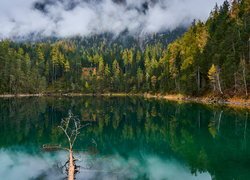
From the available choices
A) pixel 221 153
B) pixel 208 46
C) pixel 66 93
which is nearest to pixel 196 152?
pixel 221 153

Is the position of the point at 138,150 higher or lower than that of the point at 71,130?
lower

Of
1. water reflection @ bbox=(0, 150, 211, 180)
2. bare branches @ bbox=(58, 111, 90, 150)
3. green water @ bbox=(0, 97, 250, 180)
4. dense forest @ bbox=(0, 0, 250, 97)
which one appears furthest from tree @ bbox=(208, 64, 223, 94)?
water reflection @ bbox=(0, 150, 211, 180)

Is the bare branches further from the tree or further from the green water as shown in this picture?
the tree

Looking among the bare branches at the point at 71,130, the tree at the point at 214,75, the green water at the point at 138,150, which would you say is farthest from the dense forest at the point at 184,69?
the bare branches at the point at 71,130

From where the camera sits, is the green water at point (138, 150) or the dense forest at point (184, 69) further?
the dense forest at point (184, 69)

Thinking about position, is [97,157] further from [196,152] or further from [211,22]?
[211,22]

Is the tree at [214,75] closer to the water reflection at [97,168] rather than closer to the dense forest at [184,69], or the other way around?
the dense forest at [184,69]

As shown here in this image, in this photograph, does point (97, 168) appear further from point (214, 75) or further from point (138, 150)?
point (214, 75)

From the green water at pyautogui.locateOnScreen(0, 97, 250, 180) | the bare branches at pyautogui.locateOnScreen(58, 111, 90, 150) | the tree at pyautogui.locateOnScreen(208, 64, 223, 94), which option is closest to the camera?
the green water at pyautogui.locateOnScreen(0, 97, 250, 180)

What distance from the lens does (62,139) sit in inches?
1447

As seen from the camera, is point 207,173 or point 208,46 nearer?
point 207,173

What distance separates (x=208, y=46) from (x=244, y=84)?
26.0m

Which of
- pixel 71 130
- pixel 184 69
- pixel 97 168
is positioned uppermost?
pixel 184 69

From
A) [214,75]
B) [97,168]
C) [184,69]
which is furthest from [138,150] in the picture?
[184,69]
